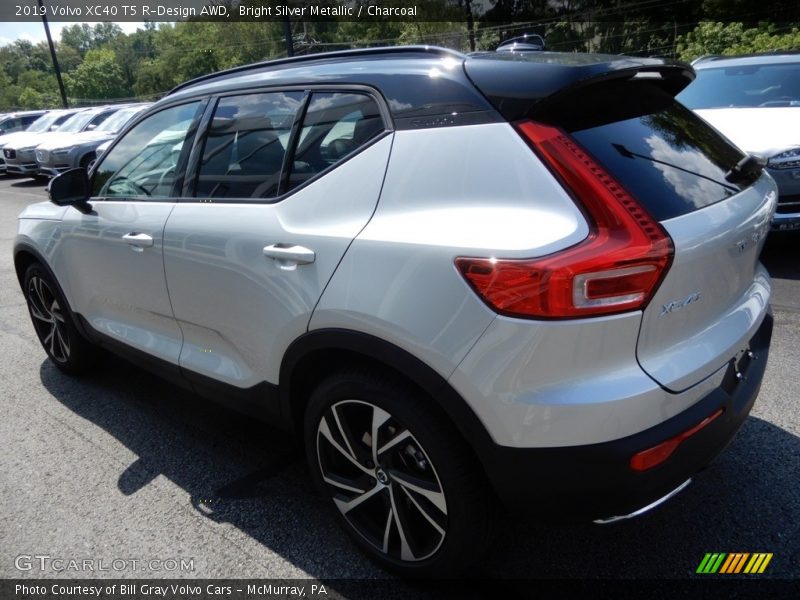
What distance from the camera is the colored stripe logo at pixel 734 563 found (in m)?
2.21

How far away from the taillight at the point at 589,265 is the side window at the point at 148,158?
1883 mm

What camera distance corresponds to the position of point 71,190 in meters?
3.43

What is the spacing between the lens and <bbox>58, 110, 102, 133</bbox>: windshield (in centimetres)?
1770

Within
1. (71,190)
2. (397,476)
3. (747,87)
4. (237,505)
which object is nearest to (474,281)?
(397,476)

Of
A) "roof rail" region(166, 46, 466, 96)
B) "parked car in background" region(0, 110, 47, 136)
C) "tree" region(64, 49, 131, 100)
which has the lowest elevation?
"tree" region(64, 49, 131, 100)

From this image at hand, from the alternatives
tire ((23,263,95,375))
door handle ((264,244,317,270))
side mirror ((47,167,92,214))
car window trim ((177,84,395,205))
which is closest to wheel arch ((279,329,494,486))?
door handle ((264,244,317,270))

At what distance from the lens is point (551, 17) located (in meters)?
45.1

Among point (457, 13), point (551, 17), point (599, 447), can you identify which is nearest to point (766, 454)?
point (599, 447)

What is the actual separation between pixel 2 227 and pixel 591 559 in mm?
11561

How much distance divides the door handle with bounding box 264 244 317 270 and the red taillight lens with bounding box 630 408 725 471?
1190 mm

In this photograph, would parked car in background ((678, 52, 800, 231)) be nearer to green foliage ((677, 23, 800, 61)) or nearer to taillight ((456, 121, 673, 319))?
taillight ((456, 121, 673, 319))

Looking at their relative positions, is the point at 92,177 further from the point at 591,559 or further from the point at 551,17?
the point at 551,17

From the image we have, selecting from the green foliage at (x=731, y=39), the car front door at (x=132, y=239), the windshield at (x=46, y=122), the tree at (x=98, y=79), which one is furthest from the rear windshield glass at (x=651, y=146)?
the tree at (x=98, y=79)

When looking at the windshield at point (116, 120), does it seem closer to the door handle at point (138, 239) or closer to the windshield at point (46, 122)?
the windshield at point (46, 122)
